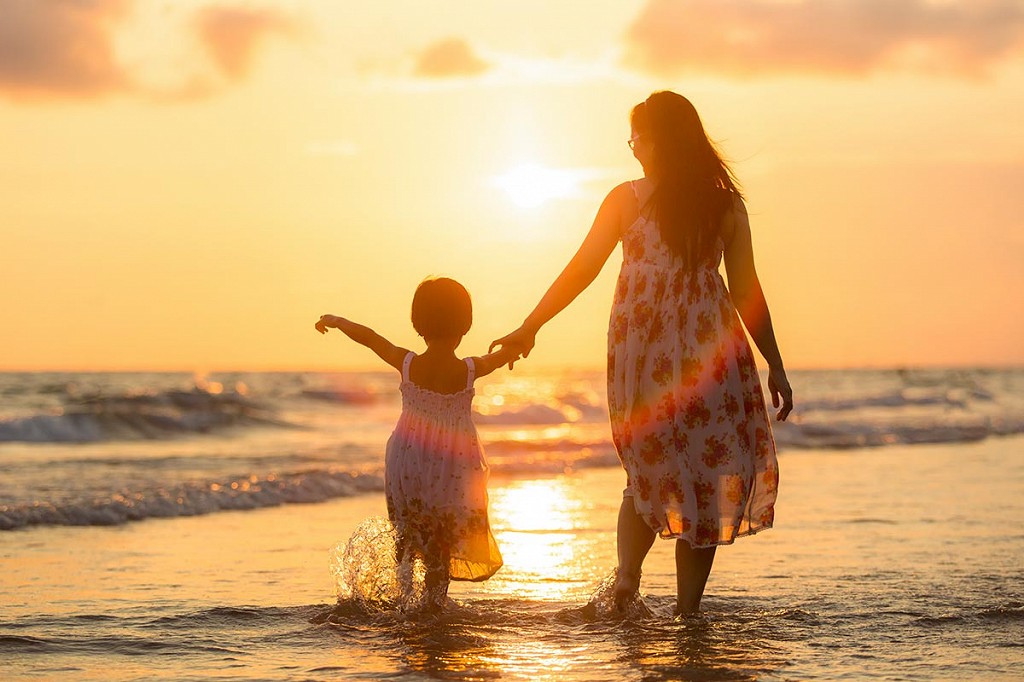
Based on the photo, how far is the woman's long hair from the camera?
4.80 metres

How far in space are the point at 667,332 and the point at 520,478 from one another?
8.28 metres

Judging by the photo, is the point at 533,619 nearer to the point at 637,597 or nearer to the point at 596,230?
the point at 637,597

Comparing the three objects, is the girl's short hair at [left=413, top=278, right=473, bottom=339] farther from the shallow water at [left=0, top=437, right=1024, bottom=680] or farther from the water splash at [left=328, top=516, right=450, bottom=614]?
the shallow water at [left=0, top=437, right=1024, bottom=680]

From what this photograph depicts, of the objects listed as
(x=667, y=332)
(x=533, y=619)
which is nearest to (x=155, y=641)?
(x=533, y=619)

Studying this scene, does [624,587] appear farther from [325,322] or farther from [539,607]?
[325,322]

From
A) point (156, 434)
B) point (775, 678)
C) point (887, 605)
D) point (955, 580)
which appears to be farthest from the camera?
point (156, 434)

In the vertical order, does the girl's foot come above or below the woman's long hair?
below

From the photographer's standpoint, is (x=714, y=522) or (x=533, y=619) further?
(x=533, y=619)

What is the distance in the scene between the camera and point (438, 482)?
534 cm

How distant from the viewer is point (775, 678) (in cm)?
409

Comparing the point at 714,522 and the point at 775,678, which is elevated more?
the point at 714,522

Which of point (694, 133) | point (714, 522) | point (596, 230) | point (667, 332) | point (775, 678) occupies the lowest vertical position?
point (775, 678)

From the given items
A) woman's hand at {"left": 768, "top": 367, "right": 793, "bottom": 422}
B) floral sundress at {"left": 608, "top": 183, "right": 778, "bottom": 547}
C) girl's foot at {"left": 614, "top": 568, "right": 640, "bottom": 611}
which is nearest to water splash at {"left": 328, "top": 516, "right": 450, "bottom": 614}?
girl's foot at {"left": 614, "top": 568, "right": 640, "bottom": 611}

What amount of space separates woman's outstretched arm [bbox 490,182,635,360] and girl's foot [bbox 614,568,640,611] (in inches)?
39.3
